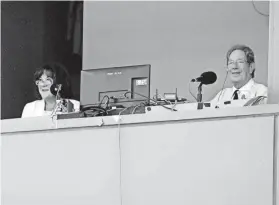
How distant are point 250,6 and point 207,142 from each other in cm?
256

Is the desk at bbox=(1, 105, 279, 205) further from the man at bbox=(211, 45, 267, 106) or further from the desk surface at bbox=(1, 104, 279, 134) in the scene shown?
the man at bbox=(211, 45, 267, 106)

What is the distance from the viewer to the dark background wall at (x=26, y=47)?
521cm

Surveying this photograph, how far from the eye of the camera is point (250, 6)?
477 cm

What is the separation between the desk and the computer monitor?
1.19ft

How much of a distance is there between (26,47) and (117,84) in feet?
7.86

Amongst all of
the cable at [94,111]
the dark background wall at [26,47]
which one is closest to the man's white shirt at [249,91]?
the cable at [94,111]

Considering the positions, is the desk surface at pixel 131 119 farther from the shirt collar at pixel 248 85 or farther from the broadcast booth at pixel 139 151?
the shirt collar at pixel 248 85

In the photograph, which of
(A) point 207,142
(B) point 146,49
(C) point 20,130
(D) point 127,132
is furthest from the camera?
(B) point 146,49

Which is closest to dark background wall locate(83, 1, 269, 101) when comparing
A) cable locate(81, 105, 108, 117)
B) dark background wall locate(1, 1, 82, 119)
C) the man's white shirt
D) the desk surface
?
dark background wall locate(1, 1, 82, 119)

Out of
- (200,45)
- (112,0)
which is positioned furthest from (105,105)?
(112,0)

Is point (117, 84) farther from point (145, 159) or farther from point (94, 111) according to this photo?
point (145, 159)

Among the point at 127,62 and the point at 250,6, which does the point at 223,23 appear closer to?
the point at 250,6

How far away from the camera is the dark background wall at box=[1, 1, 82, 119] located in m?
5.21

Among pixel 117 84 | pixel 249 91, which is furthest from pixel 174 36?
pixel 117 84
